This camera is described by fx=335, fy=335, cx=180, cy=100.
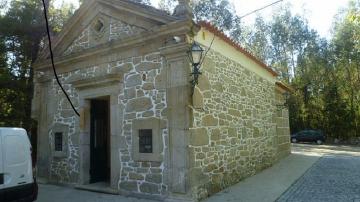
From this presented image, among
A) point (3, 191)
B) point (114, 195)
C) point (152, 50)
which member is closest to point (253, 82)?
point (152, 50)

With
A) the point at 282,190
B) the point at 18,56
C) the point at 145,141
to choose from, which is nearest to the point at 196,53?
the point at 145,141

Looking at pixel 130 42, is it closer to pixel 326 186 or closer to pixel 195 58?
pixel 195 58

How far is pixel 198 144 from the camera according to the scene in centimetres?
765

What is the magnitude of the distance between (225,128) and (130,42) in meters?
3.43

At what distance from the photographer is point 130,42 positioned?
339 inches

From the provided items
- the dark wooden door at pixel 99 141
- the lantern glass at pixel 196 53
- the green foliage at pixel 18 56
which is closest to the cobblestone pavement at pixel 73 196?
the dark wooden door at pixel 99 141

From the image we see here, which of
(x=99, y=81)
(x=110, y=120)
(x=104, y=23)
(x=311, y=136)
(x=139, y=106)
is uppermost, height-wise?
(x=104, y=23)

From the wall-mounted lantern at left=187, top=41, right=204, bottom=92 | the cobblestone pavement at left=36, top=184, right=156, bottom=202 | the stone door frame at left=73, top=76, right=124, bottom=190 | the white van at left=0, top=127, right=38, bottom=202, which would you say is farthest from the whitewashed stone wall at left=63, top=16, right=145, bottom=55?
the cobblestone pavement at left=36, top=184, right=156, bottom=202

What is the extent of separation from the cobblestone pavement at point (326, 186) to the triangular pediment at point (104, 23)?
5.18m

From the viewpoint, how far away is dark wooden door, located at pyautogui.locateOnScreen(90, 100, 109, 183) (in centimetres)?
1000

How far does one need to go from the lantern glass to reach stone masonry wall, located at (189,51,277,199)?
67 cm

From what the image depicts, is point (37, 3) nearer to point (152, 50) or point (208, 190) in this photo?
point (152, 50)

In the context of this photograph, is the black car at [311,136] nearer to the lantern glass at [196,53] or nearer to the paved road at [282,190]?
the paved road at [282,190]

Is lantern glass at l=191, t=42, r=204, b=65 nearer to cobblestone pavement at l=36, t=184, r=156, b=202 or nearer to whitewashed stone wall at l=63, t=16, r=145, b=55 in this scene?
whitewashed stone wall at l=63, t=16, r=145, b=55
